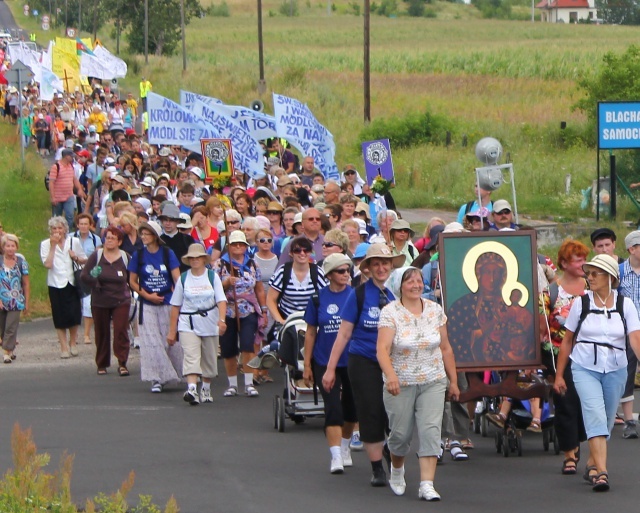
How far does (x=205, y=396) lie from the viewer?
14.0 metres

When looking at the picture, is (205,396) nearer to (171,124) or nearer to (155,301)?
(155,301)

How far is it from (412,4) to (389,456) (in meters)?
176

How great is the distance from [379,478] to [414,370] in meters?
1.05

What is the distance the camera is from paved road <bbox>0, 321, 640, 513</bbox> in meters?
9.44

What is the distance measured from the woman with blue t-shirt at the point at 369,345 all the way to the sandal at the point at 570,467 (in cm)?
139

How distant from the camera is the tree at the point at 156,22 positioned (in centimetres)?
9244

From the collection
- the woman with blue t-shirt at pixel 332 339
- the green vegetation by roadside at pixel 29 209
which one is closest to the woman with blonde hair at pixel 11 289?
the green vegetation by roadside at pixel 29 209

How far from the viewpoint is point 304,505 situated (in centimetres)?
934

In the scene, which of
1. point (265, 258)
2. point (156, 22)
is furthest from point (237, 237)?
point (156, 22)

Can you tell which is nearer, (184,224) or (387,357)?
(387,357)

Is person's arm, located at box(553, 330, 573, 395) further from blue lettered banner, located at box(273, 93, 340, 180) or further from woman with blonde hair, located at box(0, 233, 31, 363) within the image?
blue lettered banner, located at box(273, 93, 340, 180)

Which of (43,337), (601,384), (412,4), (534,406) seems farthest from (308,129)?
(412,4)

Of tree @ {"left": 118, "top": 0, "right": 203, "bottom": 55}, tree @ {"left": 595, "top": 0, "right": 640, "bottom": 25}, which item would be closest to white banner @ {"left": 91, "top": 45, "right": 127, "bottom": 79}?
tree @ {"left": 118, "top": 0, "right": 203, "bottom": 55}

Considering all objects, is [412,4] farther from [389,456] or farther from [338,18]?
[389,456]
